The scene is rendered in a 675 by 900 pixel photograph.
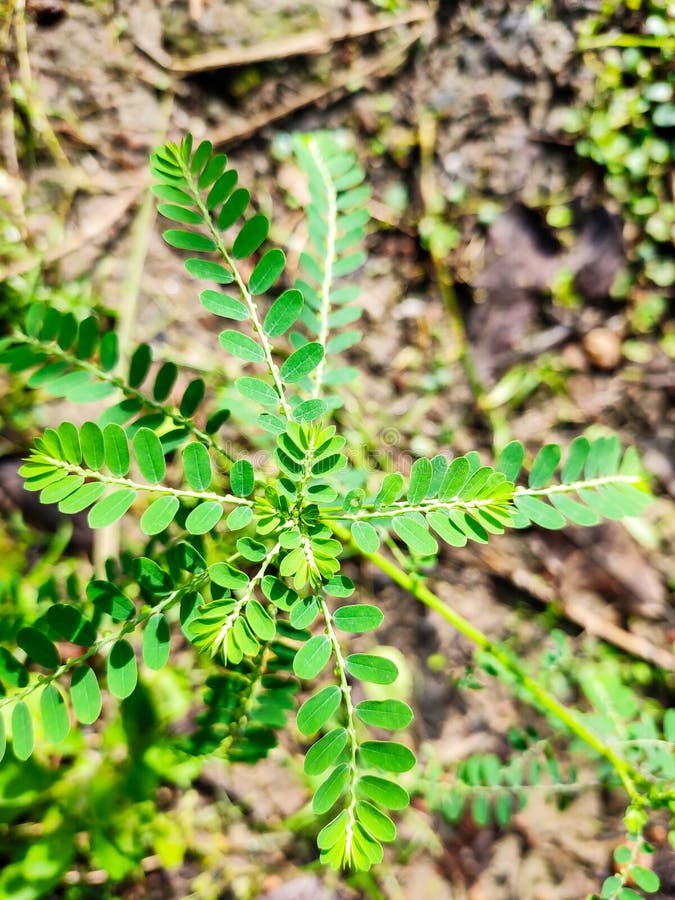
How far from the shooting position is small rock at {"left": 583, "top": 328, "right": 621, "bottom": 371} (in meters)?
2.72

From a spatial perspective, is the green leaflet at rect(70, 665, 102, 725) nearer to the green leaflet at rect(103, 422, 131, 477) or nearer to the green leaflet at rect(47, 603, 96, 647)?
the green leaflet at rect(47, 603, 96, 647)

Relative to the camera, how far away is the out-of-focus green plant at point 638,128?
8.30ft

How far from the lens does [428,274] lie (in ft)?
9.20

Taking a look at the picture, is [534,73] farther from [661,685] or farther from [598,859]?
[598,859]

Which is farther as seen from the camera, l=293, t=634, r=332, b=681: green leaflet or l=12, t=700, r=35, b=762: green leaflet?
l=12, t=700, r=35, b=762: green leaflet

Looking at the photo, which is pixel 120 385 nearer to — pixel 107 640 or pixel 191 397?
pixel 191 397

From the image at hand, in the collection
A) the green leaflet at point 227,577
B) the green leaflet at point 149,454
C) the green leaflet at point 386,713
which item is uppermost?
the green leaflet at point 149,454

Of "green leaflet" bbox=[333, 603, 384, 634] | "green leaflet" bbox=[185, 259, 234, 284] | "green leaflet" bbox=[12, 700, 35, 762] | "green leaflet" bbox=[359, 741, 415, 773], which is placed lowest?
"green leaflet" bbox=[359, 741, 415, 773]

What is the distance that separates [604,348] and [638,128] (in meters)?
0.85

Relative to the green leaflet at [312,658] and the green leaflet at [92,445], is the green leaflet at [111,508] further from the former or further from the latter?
the green leaflet at [312,658]

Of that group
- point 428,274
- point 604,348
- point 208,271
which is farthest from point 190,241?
point 604,348

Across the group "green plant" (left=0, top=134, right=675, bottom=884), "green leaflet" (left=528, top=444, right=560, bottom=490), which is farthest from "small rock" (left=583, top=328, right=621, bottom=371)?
"green leaflet" (left=528, top=444, right=560, bottom=490)

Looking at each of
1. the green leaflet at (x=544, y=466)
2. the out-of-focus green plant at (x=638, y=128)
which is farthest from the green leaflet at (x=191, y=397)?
the out-of-focus green plant at (x=638, y=128)

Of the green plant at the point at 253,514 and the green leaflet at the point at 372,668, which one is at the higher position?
the green plant at the point at 253,514
